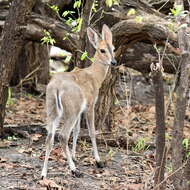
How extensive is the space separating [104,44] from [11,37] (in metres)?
1.42

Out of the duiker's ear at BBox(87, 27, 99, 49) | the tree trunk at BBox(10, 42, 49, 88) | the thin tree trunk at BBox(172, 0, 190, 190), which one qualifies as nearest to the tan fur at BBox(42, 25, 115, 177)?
the duiker's ear at BBox(87, 27, 99, 49)

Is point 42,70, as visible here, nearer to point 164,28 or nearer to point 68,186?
point 164,28

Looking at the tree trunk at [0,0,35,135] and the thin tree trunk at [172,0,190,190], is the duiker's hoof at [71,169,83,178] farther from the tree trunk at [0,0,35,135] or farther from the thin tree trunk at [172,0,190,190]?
the tree trunk at [0,0,35,135]

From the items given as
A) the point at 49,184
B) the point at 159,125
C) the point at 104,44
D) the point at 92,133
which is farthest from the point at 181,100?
the point at 104,44

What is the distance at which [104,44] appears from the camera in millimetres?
7445

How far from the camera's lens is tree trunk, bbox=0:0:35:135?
25.5 feet

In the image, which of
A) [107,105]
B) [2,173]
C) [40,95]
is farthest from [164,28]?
[40,95]

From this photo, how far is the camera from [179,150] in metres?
5.02

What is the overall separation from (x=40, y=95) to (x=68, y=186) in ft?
20.8

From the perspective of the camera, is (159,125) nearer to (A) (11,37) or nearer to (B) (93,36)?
(B) (93,36)

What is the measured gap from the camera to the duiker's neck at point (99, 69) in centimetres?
750

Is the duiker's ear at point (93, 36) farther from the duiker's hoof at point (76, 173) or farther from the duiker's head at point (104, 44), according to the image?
the duiker's hoof at point (76, 173)

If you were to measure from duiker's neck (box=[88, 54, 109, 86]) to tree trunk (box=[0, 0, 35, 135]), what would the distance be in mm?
1217

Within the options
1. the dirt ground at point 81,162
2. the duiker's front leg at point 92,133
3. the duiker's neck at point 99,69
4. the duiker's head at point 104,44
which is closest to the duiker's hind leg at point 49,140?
the dirt ground at point 81,162
